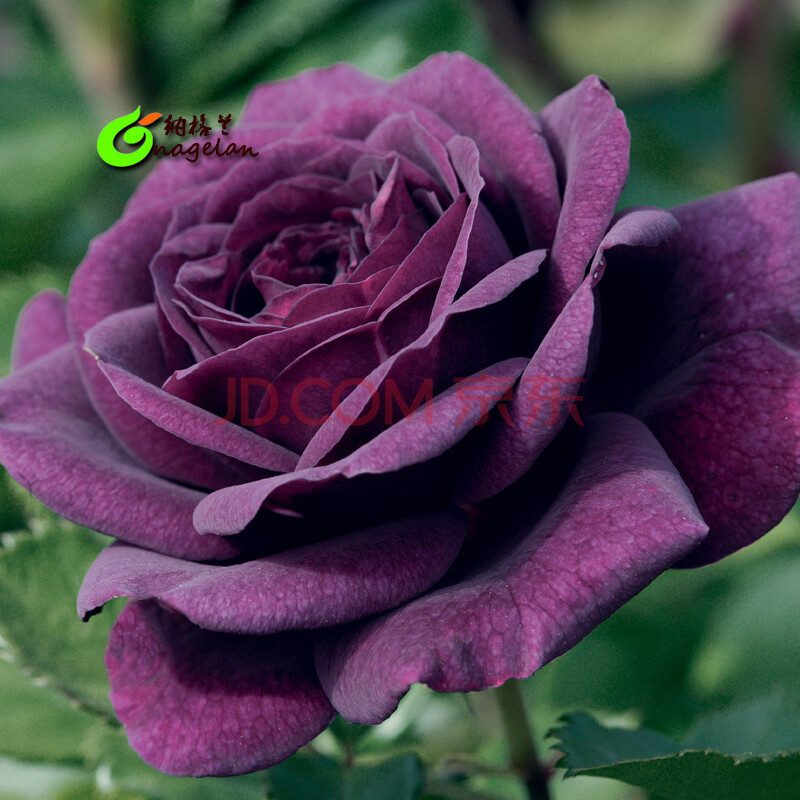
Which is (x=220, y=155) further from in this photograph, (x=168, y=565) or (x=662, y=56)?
(x=662, y=56)

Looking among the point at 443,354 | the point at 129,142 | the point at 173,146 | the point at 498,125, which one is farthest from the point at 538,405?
the point at 129,142

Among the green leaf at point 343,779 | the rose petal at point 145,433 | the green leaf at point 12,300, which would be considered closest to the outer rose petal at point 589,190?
the rose petal at point 145,433

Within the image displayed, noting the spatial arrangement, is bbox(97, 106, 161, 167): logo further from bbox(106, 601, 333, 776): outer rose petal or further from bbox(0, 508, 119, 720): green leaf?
bbox(106, 601, 333, 776): outer rose petal

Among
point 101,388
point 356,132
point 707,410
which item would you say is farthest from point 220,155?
point 707,410

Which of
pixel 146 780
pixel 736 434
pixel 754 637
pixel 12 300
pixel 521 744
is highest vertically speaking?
pixel 12 300

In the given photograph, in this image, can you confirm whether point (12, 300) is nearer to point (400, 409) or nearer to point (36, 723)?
point (36, 723)

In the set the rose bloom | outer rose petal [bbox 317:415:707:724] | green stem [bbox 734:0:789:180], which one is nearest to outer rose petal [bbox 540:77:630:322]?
the rose bloom
